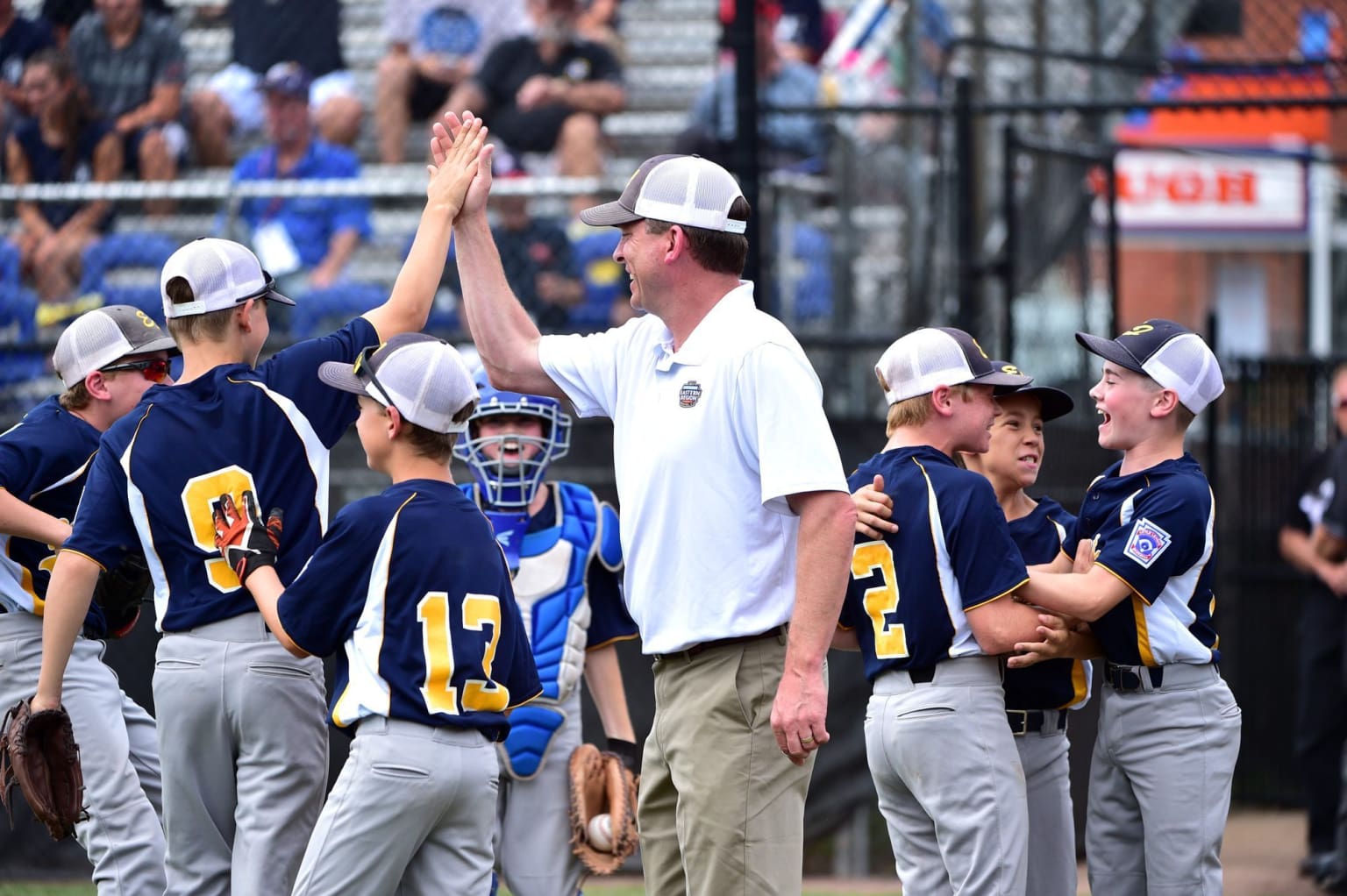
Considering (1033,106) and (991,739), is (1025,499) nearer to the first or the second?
(991,739)

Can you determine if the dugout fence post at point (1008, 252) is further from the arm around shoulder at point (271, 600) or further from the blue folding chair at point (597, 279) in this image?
the arm around shoulder at point (271, 600)

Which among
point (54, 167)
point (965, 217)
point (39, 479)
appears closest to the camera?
point (39, 479)

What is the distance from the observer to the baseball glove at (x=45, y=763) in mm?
4555

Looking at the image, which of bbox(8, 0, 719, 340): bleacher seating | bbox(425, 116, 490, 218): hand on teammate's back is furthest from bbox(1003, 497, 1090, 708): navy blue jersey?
bbox(8, 0, 719, 340): bleacher seating

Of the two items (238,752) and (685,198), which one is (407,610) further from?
(685,198)

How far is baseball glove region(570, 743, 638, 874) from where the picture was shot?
191 inches

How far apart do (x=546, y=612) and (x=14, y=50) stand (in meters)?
4.93

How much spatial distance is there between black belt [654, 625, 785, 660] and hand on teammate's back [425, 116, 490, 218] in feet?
4.14

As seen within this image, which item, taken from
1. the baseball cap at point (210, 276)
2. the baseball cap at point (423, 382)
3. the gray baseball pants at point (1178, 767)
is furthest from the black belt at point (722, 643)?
the baseball cap at point (210, 276)

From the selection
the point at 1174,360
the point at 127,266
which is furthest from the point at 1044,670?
the point at 127,266

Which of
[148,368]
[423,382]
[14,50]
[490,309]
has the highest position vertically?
[14,50]

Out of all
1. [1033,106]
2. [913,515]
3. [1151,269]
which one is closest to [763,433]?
[913,515]

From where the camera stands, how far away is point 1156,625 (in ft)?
14.6

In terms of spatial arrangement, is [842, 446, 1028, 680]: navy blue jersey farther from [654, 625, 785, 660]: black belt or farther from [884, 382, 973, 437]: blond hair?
[654, 625, 785, 660]: black belt
